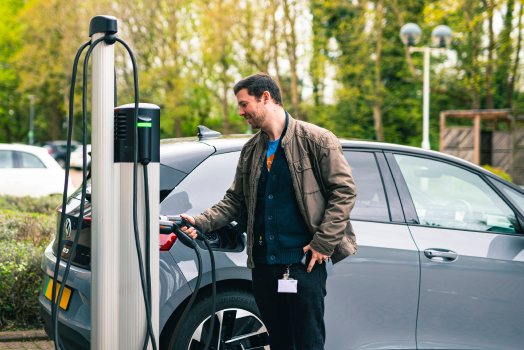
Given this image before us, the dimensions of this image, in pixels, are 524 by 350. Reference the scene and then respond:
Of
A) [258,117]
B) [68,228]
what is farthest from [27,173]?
[258,117]

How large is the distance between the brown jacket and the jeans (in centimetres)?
11

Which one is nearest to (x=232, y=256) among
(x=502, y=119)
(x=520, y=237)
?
(x=520, y=237)

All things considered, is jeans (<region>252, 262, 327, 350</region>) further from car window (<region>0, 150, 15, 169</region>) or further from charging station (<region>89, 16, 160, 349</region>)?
car window (<region>0, 150, 15, 169</region>)

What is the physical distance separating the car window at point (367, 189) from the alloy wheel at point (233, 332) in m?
0.88

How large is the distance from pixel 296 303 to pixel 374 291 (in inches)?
31.8

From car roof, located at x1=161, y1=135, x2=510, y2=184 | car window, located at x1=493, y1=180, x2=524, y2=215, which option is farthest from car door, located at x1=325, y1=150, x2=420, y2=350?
car window, located at x1=493, y1=180, x2=524, y2=215

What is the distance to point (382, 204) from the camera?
10.5 feet

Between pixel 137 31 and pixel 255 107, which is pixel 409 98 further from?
pixel 255 107

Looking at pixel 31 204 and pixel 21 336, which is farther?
pixel 31 204

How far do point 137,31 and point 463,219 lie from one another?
25.3 metres

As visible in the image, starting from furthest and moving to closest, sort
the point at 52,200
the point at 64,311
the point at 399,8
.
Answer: the point at 399,8 → the point at 52,200 → the point at 64,311

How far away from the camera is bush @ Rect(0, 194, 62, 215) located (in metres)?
6.91

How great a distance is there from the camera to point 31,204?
716 centimetres

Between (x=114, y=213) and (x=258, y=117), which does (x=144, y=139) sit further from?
(x=258, y=117)
